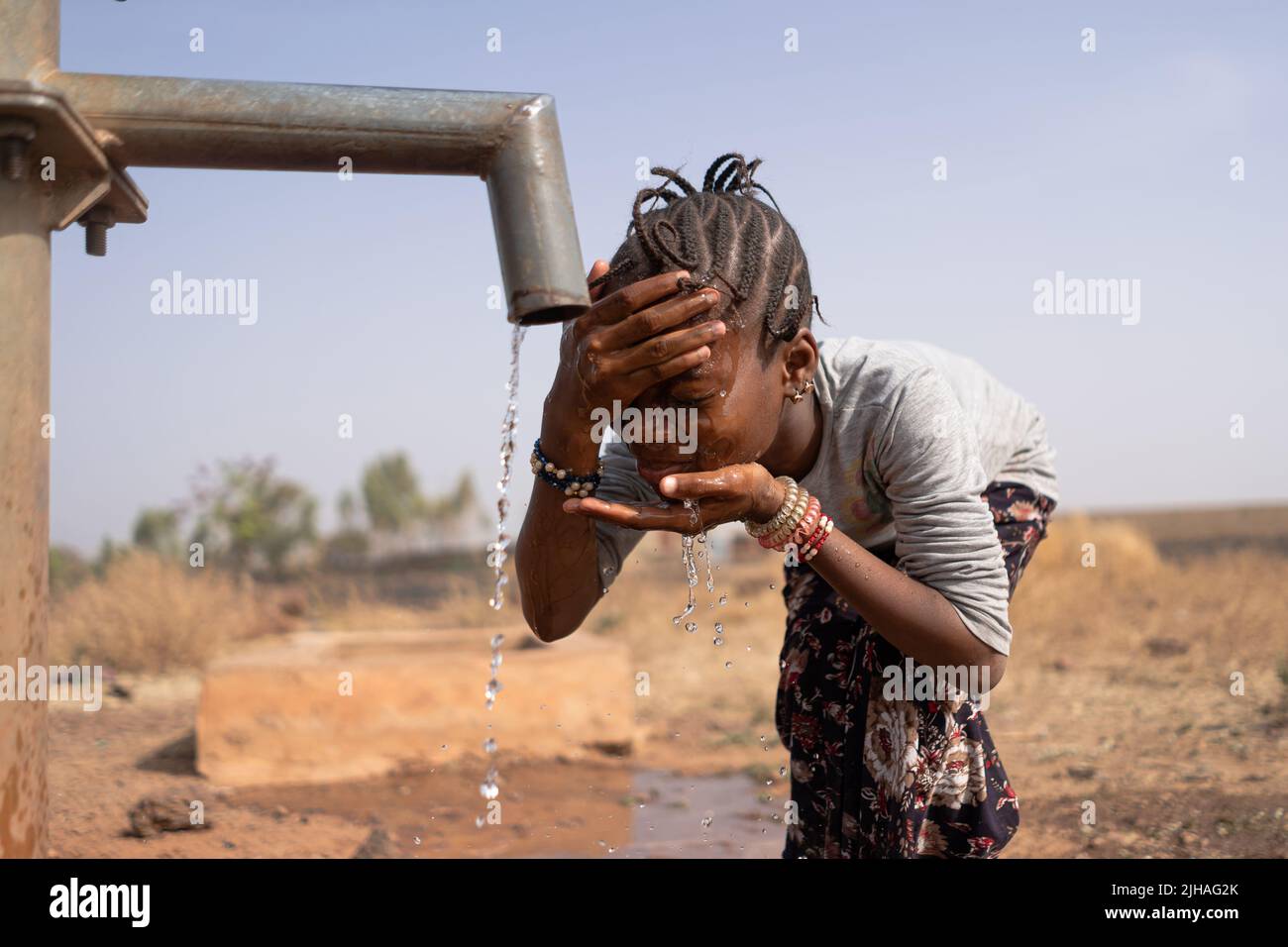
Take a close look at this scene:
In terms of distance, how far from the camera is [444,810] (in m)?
4.91

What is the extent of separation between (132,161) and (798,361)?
1169mm

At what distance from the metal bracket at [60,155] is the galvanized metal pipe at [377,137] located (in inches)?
1.3

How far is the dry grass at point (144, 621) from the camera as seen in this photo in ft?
24.5

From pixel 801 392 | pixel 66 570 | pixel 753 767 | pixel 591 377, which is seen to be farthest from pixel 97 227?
pixel 66 570

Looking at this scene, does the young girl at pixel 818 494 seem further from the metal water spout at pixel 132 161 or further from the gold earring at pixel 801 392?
the metal water spout at pixel 132 161

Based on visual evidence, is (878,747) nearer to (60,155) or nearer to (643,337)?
(643,337)

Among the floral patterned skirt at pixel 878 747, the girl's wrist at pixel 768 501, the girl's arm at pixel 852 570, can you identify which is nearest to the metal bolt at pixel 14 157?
the girl's arm at pixel 852 570

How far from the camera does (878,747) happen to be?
2.30 m

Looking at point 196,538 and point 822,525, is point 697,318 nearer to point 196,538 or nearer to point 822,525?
point 822,525

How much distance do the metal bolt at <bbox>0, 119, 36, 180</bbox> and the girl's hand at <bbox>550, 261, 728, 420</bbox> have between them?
0.84 m
